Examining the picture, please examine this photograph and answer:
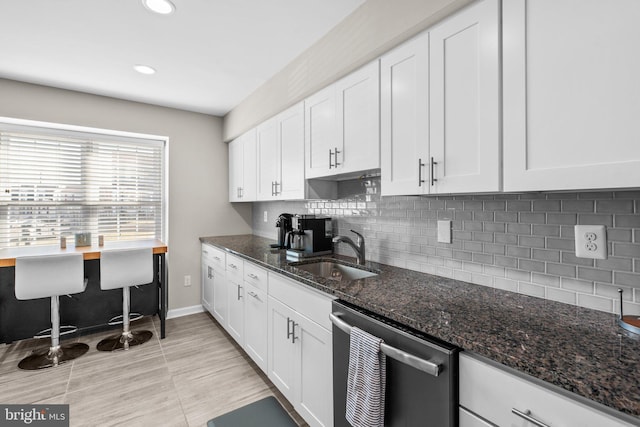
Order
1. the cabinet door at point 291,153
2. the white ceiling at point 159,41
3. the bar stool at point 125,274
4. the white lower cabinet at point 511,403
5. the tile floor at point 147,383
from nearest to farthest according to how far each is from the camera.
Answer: the white lower cabinet at point 511,403, the white ceiling at point 159,41, the tile floor at point 147,383, the cabinet door at point 291,153, the bar stool at point 125,274

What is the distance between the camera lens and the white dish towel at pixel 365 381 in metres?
1.14

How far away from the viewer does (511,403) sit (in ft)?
2.69

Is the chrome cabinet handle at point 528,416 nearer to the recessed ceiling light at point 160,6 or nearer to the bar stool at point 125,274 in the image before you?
the recessed ceiling light at point 160,6

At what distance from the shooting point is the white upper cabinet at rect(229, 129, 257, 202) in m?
3.25

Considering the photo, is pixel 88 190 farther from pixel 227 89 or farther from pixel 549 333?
pixel 549 333

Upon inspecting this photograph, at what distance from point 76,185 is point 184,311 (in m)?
1.81

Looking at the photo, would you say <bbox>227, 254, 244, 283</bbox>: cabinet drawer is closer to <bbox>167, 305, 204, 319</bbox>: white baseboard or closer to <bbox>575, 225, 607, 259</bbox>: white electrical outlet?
<bbox>167, 305, 204, 319</bbox>: white baseboard

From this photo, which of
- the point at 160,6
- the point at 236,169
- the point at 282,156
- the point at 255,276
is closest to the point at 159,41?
the point at 160,6

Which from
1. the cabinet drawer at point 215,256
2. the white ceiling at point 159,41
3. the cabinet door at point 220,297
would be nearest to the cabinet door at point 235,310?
the cabinet door at point 220,297

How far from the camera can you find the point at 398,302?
1.27 meters

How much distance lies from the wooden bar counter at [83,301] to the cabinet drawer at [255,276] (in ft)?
3.56

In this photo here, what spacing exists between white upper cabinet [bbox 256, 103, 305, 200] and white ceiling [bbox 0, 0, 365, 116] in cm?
43

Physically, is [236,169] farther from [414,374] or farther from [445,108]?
[414,374]

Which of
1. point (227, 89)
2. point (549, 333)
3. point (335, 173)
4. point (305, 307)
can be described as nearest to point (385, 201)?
point (335, 173)
